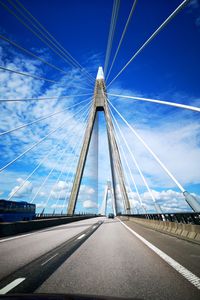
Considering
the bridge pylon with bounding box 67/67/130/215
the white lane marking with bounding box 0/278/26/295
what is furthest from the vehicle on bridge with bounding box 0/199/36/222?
the white lane marking with bounding box 0/278/26/295

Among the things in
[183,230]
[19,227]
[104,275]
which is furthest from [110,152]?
[104,275]

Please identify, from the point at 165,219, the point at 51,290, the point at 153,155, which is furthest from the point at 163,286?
the point at 165,219

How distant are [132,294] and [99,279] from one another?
84 cm

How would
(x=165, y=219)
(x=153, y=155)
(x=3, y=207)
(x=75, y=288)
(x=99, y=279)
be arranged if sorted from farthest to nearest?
(x=3, y=207) → (x=165, y=219) → (x=153, y=155) → (x=99, y=279) → (x=75, y=288)

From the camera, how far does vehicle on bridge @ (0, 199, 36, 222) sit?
2061 centimetres

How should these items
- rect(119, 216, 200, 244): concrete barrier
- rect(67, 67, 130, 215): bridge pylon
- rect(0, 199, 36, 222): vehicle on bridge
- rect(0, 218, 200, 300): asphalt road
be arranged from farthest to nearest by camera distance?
1. rect(67, 67, 130, 215): bridge pylon
2. rect(0, 199, 36, 222): vehicle on bridge
3. rect(119, 216, 200, 244): concrete barrier
4. rect(0, 218, 200, 300): asphalt road

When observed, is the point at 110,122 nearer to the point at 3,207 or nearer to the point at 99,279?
the point at 3,207

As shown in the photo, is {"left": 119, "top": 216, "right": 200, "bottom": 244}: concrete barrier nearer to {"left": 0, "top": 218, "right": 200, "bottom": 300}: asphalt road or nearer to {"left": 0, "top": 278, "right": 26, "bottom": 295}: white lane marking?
{"left": 0, "top": 218, "right": 200, "bottom": 300}: asphalt road

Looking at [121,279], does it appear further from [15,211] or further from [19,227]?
[15,211]

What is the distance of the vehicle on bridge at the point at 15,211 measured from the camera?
67.6 ft

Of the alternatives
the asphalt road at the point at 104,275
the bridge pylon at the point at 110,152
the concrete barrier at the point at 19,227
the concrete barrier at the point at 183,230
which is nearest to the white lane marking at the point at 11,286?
the asphalt road at the point at 104,275

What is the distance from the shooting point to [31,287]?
326 centimetres

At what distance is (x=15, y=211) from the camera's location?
22766mm

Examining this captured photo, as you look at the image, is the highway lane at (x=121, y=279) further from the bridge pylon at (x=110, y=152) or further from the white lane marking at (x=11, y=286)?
the bridge pylon at (x=110, y=152)
